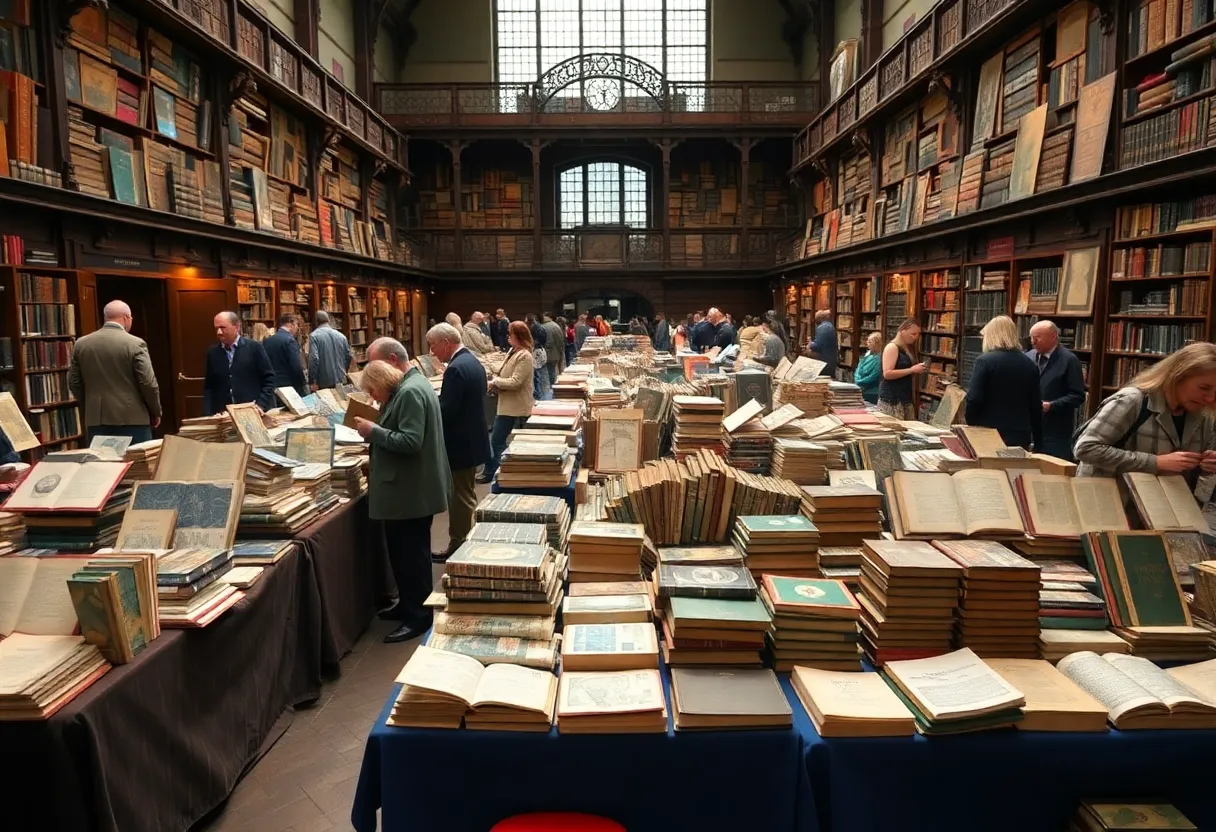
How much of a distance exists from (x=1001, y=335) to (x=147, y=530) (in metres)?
4.20

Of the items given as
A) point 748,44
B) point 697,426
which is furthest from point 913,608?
point 748,44

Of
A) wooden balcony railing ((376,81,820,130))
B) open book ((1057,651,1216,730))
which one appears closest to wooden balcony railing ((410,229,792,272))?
wooden balcony railing ((376,81,820,130))

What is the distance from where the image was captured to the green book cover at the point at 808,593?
6.32 ft

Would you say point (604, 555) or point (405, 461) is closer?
point (604, 555)

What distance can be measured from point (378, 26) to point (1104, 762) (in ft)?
61.8

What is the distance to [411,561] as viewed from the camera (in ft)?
12.3

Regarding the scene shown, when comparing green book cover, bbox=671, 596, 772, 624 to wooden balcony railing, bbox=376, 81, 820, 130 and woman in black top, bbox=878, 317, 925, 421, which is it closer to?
woman in black top, bbox=878, 317, 925, 421

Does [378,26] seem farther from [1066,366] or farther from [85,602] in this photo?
[85,602]

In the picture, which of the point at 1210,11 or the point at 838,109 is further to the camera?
the point at 838,109

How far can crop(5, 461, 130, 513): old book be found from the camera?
2.54 meters

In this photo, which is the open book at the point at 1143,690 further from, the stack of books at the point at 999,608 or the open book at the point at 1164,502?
the open book at the point at 1164,502

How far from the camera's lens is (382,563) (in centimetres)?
421

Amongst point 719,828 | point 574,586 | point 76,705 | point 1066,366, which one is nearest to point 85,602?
point 76,705

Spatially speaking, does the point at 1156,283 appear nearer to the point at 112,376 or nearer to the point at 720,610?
the point at 720,610
